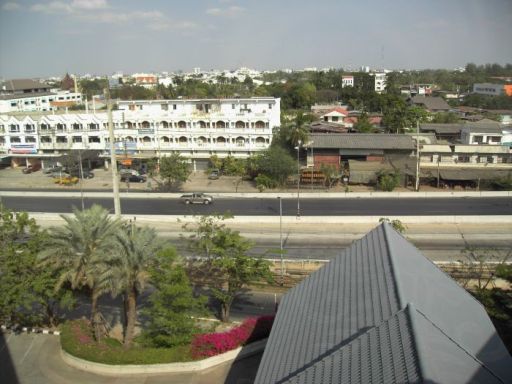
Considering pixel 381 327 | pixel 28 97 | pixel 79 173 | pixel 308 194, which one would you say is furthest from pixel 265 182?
pixel 28 97

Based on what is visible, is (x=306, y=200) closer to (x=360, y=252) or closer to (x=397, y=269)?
(x=360, y=252)

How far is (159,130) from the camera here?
61.2m

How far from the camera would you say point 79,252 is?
20.0 meters

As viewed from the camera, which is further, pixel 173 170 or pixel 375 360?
pixel 173 170

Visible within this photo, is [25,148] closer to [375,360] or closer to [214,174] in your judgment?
[214,174]

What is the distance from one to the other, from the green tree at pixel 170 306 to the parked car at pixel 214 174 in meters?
35.8

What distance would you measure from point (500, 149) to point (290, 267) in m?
36.5

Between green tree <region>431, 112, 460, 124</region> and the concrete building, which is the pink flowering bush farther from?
the concrete building

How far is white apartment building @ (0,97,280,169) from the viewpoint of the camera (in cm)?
5969

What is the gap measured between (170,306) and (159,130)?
1767 inches

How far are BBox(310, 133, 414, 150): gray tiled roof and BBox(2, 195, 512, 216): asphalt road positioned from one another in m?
10.8

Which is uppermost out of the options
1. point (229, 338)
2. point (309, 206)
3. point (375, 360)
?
point (375, 360)

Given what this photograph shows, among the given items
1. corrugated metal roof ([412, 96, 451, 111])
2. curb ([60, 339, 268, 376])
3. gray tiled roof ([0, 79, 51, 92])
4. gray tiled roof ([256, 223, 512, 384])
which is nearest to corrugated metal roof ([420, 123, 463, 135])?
corrugated metal roof ([412, 96, 451, 111])

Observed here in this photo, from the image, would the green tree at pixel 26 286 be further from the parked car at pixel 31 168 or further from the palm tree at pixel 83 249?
the parked car at pixel 31 168
